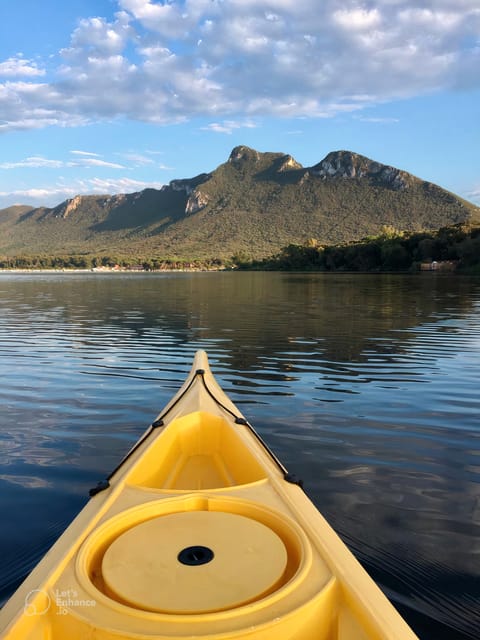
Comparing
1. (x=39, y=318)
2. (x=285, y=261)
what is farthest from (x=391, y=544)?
(x=285, y=261)

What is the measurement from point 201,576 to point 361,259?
102 m

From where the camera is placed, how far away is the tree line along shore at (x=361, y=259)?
7675 centimetres

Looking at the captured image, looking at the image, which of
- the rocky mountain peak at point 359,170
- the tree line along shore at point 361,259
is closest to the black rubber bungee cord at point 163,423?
the tree line along shore at point 361,259

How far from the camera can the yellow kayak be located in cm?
222

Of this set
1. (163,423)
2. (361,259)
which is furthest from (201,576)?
(361,259)

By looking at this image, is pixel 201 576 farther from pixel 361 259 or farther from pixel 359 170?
pixel 359 170

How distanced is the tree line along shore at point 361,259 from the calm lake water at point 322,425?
2414 inches

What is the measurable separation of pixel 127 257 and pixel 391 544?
182813 mm

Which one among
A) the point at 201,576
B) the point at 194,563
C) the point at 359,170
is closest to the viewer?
the point at 201,576

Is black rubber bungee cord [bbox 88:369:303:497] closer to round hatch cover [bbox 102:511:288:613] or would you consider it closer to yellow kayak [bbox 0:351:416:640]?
yellow kayak [bbox 0:351:416:640]

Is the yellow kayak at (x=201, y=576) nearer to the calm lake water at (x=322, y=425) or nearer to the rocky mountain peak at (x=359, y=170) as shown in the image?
the calm lake water at (x=322, y=425)

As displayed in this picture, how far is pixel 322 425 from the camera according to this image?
25.4ft

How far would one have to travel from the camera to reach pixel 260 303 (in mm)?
31000

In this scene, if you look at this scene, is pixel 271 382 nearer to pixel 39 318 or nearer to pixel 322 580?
pixel 322 580
